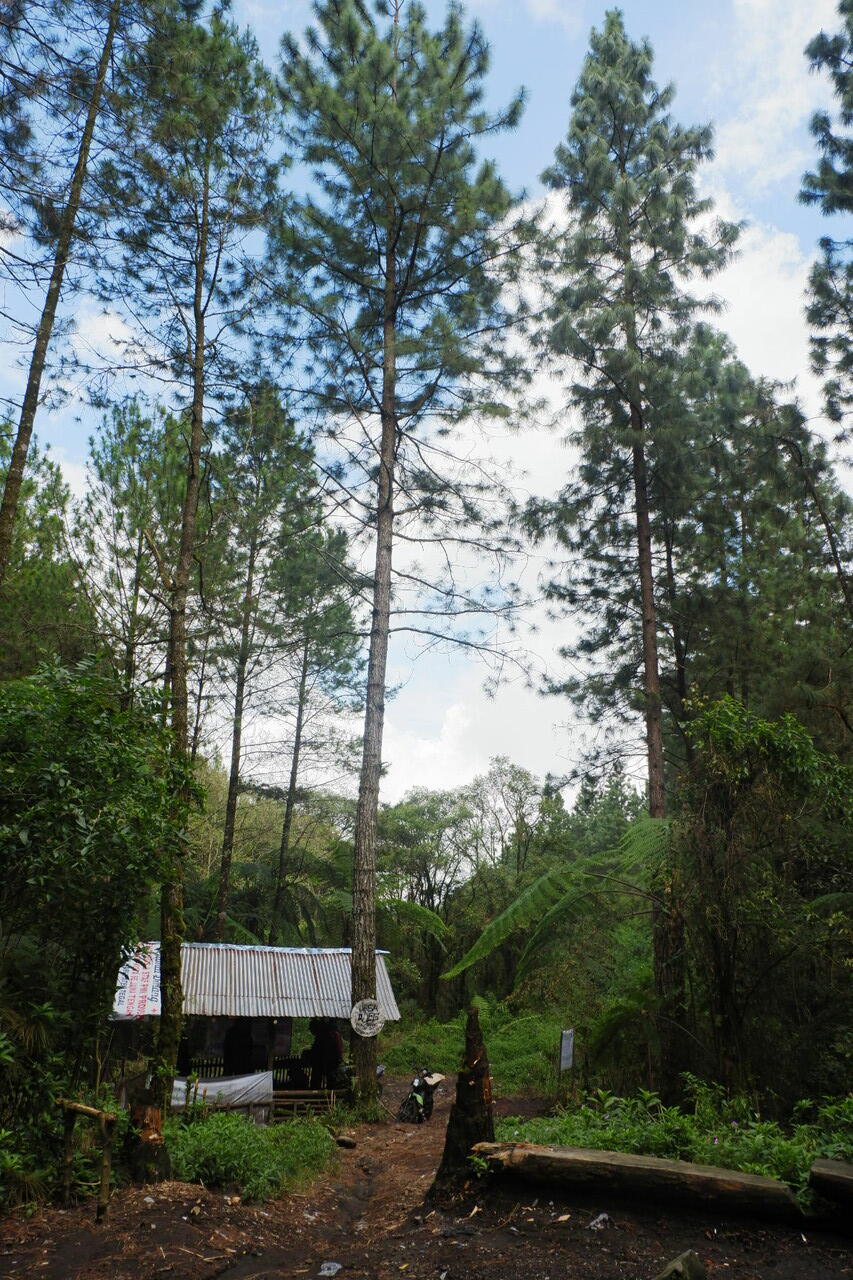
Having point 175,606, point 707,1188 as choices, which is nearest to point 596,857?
point 707,1188

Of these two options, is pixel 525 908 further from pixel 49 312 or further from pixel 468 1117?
pixel 49 312

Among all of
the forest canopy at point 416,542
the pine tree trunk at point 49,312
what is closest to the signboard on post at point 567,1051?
the forest canopy at point 416,542

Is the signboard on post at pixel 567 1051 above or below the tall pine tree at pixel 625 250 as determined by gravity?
below

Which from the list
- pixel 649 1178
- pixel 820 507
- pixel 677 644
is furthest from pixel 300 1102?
pixel 820 507

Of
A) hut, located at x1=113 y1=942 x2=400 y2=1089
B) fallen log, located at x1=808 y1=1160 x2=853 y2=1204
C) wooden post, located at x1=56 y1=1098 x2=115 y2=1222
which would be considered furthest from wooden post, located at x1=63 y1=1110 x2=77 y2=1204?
hut, located at x1=113 y1=942 x2=400 y2=1089

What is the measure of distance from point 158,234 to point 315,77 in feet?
16.6

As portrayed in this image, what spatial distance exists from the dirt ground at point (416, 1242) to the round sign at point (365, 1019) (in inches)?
202

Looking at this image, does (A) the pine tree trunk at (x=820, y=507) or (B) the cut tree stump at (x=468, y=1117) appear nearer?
(B) the cut tree stump at (x=468, y=1117)

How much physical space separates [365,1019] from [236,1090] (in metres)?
2.04

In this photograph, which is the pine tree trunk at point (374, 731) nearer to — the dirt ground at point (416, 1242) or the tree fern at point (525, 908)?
the tree fern at point (525, 908)

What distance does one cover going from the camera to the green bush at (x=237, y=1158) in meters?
6.88

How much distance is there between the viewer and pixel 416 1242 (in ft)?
18.1

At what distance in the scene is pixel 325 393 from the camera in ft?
46.0

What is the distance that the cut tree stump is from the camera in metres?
6.32
